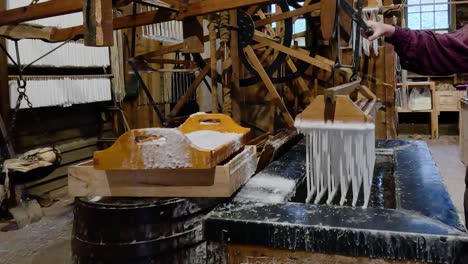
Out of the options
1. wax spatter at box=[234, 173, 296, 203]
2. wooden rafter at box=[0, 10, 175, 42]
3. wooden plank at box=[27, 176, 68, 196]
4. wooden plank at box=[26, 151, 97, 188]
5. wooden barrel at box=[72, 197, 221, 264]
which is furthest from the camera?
wooden plank at box=[26, 151, 97, 188]

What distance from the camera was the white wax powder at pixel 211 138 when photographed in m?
1.77

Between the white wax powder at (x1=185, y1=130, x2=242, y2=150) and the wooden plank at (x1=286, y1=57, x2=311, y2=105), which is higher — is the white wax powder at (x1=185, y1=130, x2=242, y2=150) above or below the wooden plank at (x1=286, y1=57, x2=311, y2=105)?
below

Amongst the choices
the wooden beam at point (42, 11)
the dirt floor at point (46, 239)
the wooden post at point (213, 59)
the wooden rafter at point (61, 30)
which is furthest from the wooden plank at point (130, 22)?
the wooden post at point (213, 59)

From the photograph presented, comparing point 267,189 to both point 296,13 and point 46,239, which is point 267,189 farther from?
A: point 296,13

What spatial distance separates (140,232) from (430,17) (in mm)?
9251

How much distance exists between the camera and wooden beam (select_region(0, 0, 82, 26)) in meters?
2.03

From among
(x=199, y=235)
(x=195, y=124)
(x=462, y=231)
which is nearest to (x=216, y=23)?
(x=195, y=124)

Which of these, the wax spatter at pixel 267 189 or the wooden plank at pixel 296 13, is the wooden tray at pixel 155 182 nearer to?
the wax spatter at pixel 267 189

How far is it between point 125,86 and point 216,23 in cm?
206

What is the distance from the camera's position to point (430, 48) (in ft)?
6.02

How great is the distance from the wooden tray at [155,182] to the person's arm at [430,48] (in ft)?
2.96

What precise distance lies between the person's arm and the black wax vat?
0.49m

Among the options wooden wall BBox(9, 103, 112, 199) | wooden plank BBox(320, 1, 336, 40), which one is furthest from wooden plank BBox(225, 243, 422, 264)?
wooden wall BBox(9, 103, 112, 199)

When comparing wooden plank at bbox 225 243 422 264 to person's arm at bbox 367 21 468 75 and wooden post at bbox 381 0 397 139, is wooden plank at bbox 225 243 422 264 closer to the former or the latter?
person's arm at bbox 367 21 468 75
